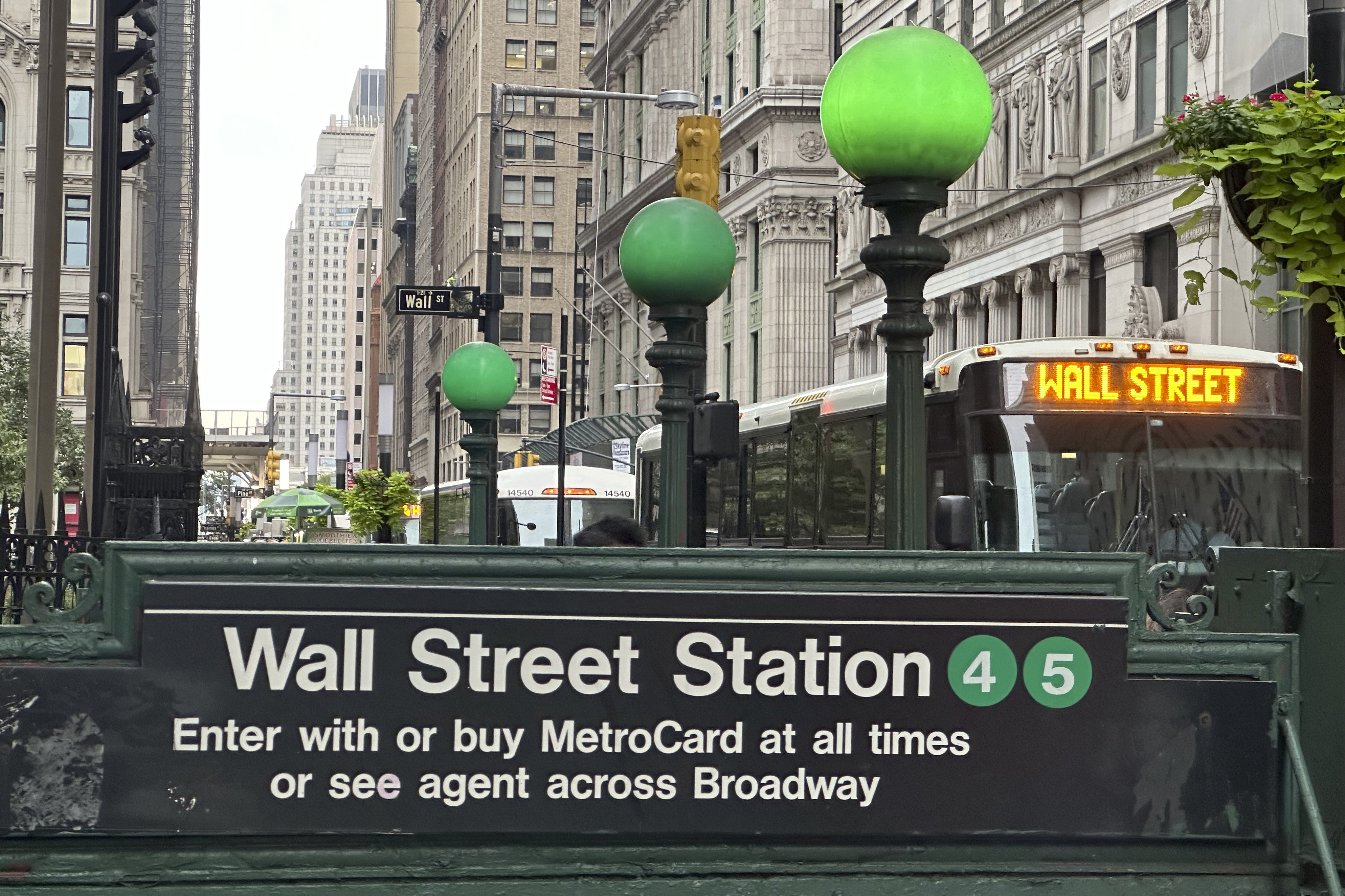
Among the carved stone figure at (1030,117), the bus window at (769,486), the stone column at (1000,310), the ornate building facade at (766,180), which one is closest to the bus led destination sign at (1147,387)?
the bus window at (769,486)

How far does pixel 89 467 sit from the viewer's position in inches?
482

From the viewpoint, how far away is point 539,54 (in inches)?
4424

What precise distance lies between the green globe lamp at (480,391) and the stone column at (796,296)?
121ft

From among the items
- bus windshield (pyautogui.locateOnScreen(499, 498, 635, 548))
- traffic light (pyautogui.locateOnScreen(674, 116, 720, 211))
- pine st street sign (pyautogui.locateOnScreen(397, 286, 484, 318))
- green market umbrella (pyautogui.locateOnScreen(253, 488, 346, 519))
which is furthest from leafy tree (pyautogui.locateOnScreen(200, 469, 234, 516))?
traffic light (pyautogui.locateOnScreen(674, 116, 720, 211))

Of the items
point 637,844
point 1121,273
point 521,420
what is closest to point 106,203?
point 637,844

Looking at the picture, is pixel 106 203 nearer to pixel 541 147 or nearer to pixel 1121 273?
pixel 1121 273

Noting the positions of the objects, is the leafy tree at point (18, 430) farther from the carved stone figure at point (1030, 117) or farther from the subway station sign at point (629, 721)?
the subway station sign at point (629, 721)

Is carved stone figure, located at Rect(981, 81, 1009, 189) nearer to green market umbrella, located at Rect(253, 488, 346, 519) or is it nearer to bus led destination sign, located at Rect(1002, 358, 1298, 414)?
green market umbrella, located at Rect(253, 488, 346, 519)

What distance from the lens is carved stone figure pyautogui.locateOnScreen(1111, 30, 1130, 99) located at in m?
33.2

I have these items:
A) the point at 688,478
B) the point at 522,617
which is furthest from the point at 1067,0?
the point at 522,617

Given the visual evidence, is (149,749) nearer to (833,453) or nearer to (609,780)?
(609,780)

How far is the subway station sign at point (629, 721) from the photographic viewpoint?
14.1 feet

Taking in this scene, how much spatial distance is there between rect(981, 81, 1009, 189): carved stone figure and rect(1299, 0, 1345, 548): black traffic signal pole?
109 ft

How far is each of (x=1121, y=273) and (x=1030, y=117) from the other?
5.89m
